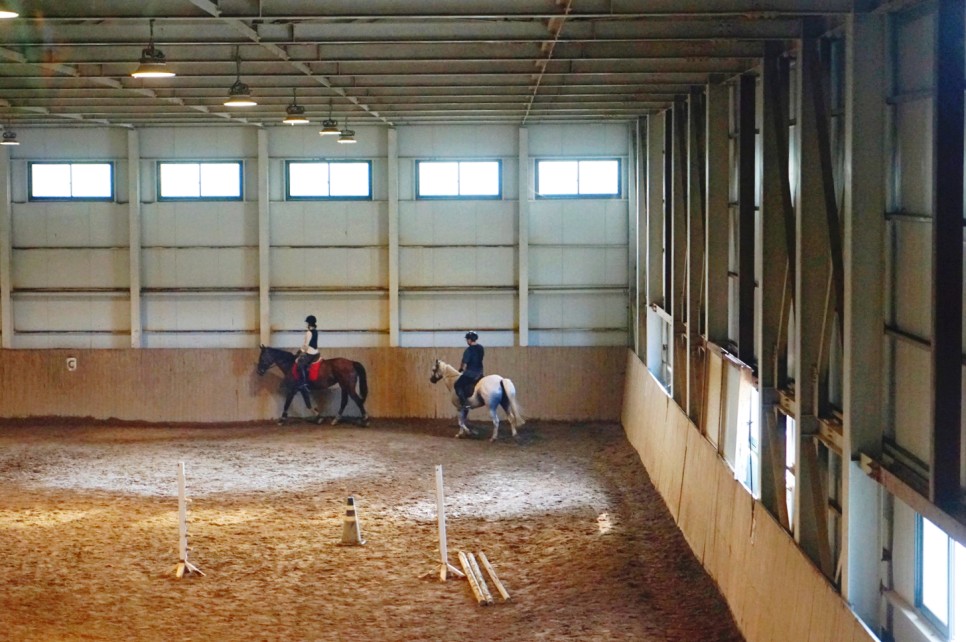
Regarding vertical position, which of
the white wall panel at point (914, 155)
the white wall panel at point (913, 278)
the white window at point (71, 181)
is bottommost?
the white wall panel at point (913, 278)

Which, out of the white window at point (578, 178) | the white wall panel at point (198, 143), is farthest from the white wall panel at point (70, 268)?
the white window at point (578, 178)

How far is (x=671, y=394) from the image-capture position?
637 inches

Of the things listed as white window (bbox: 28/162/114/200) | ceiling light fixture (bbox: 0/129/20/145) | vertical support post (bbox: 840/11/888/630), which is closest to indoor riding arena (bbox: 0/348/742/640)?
vertical support post (bbox: 840/11/888/630)

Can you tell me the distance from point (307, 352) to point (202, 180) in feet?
11.5

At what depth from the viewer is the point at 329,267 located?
2156 centimetres

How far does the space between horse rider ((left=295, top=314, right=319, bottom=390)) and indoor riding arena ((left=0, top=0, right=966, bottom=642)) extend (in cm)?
8

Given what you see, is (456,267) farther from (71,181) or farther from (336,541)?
(336,541)

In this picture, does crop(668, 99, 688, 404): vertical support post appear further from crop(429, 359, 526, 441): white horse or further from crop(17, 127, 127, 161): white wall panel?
crop(17, 127, 127, 161): white wall panel

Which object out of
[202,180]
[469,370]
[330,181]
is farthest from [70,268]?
[469,370]

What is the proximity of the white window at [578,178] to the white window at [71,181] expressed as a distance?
7210 millimetres

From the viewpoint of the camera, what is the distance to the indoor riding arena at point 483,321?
26.1ft

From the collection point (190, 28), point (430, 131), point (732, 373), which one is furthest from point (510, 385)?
point (190, 28)

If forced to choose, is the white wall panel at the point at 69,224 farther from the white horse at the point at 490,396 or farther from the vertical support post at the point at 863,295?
the vertical support post at the point at 863,295

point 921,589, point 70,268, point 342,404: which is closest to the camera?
point 921,589
